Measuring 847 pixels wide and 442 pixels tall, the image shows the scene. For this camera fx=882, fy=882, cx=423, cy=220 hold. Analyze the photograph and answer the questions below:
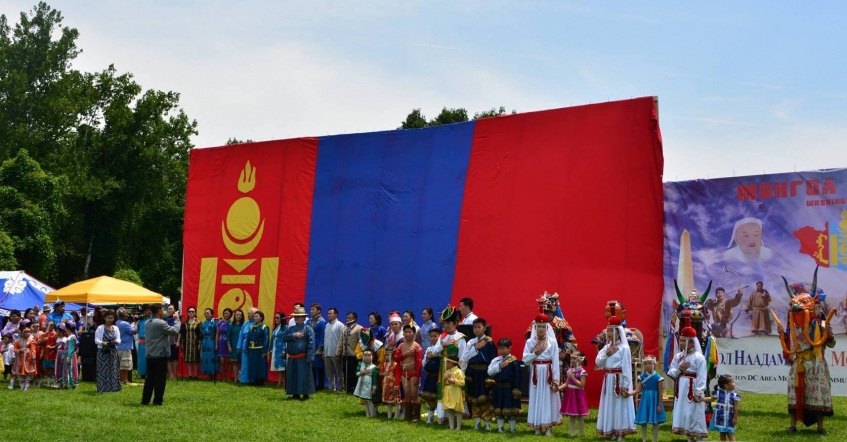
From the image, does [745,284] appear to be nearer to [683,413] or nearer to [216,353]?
[683,413]

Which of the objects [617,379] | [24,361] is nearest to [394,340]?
[617,379]

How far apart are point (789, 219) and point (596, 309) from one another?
11.2 feet

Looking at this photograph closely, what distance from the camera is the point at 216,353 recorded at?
18.0 m

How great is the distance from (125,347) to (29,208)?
63.0 ft

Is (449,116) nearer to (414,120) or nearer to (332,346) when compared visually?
(414,120)

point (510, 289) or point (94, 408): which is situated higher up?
point (510, 289)

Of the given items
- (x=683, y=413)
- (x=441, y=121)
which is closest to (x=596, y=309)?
(x=683, y=413)

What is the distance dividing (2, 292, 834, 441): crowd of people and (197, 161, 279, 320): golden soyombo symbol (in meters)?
0.59

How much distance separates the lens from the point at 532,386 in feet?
A: 36.2

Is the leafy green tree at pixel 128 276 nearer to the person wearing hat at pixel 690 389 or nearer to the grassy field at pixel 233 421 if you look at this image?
the grassy field at pixel 233 421

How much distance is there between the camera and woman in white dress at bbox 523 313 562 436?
429 inches

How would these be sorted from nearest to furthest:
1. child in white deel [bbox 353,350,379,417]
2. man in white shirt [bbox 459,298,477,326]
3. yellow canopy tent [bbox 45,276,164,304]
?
1. man in white shirt [bbox 459,298,477,326]
2. child in white deel [bbox 353,350,379,417]
3. yellow canopy tent [bbox 45,276,164,304]

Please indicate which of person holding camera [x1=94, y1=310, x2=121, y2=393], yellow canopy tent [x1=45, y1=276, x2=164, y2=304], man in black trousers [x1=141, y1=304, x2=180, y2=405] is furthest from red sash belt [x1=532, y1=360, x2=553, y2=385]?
yellow canopy tent [x1=45, y1=276, x2=164, y2=304]

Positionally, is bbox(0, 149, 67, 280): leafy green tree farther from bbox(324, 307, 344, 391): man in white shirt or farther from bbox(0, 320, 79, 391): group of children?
bbox(324, 307, 344, 391): man in white shirt
